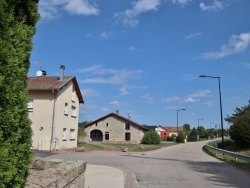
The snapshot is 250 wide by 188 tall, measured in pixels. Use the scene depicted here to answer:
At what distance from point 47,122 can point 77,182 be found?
23.8 meters

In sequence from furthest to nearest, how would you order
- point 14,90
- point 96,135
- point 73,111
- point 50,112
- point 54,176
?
point 96,135 → point 73,111 → point 50,112 → point 54,176 → point 14,90

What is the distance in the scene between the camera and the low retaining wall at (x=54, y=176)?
168 inches

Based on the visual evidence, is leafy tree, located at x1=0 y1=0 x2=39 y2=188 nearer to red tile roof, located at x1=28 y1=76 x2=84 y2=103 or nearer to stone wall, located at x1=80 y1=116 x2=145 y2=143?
red tile roof, located at x1=28 y1=76 x2=84 y2=103

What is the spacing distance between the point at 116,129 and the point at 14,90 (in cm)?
6166

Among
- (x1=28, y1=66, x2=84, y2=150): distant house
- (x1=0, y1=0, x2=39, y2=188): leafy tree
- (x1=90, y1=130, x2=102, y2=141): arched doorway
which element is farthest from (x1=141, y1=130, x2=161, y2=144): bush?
(x1=0, y1=0, x2=39, y2=188): leafy tree

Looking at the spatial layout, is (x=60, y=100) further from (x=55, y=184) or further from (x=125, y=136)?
(x=125, y=136)

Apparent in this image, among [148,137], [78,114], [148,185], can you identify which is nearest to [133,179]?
[148,185]

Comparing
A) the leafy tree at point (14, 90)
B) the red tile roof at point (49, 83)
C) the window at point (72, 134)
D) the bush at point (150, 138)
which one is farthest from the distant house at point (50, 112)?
the bush at point (150, 138)

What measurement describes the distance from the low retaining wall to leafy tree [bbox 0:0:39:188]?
0.27 meters

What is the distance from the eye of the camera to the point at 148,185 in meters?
10.3

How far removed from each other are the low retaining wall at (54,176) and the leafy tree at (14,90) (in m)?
0.27

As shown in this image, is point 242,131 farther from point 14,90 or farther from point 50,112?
point 14,90

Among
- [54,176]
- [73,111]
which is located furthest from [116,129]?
[54,176]

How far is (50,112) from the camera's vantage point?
29.1 m
